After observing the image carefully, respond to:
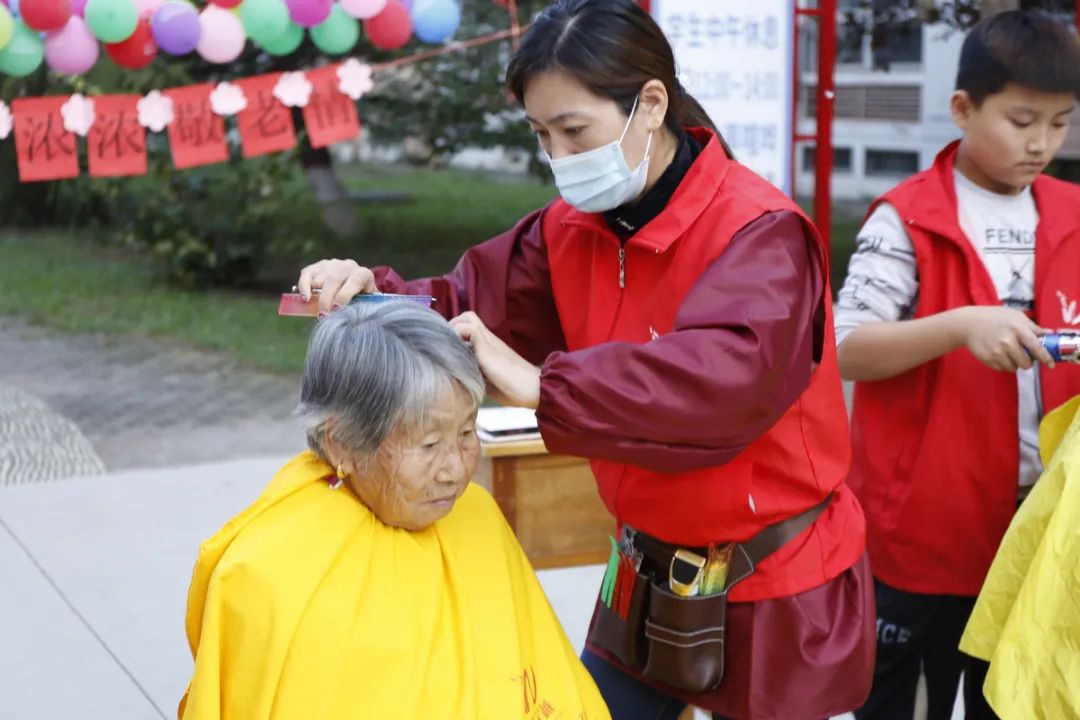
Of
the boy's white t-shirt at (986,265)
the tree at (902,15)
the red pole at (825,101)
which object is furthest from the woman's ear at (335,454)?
the tree at (902,15)

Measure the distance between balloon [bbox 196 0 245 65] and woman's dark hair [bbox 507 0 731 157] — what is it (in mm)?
3471

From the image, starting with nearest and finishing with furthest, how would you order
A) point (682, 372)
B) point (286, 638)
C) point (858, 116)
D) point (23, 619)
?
1. point (682, 372)
2. point (286, 638)
3. point (23, 619)
4. point (858, 116)

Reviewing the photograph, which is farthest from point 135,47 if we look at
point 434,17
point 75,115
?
point 434,17

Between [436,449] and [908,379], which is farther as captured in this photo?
[908,379]

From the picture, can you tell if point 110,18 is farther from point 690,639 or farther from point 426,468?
point 690,639

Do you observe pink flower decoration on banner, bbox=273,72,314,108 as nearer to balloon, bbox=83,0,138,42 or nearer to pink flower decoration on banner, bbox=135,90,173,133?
pink flower decoration on banner, bbox=135,90,173,133

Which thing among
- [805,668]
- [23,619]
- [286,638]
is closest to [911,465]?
[805,668]

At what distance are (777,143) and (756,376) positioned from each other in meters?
3.92

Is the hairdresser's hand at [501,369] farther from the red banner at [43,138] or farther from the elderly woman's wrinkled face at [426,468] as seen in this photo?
the red banner at [43,138]

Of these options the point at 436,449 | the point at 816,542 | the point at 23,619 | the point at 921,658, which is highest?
the point at 436,449

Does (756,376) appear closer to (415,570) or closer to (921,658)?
(415,570)

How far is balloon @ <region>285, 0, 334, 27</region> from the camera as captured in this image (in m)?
5.29

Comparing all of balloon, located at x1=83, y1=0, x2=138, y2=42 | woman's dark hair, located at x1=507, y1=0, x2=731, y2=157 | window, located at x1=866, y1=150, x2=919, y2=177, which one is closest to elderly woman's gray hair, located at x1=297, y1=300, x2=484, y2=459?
woman's dark hair, located at x1=507, y1=0, x2=731, y2=157

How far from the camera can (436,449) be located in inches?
82.8
